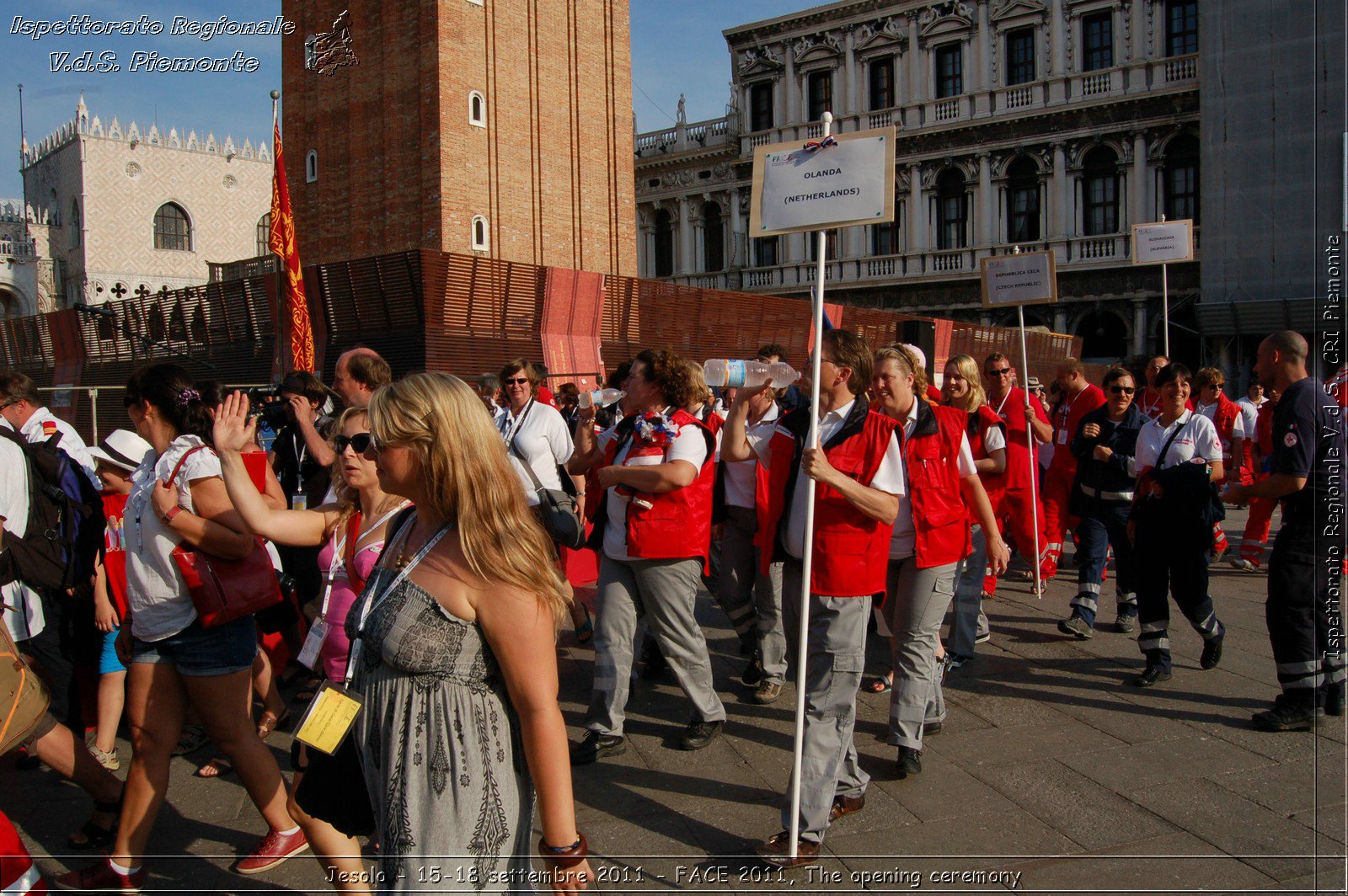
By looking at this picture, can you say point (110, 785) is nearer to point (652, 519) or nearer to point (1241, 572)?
point (652, 519)

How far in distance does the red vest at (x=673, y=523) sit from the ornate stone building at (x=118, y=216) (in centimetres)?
4886

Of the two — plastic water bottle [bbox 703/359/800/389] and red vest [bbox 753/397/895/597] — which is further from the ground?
plastic water bottle [bbox 703/359/800/389]

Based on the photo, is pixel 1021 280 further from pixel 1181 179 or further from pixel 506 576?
pixel 1181 179

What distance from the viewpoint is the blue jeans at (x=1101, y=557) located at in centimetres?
638

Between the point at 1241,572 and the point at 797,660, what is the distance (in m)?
7.41

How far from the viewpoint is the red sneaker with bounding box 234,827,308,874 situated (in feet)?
11.0

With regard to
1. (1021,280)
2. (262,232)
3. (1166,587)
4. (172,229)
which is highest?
(262,232)

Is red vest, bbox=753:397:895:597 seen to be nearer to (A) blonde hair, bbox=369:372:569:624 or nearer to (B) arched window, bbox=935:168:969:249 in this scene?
(A) blonde hair, bbox=369:372:569:624

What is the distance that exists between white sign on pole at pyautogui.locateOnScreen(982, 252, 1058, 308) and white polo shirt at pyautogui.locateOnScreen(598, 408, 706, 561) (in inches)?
196

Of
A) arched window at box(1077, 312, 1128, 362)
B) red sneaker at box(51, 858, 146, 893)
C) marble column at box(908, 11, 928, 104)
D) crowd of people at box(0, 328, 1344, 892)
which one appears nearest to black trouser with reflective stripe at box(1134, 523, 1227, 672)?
crowd of people at box(0, 328, 1344, 892)

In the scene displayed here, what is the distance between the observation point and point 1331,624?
4633 millimetres

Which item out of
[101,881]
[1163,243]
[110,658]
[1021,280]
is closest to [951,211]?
[1163,243]

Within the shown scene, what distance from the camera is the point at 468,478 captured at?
2104mm

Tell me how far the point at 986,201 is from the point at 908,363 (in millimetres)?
30378
